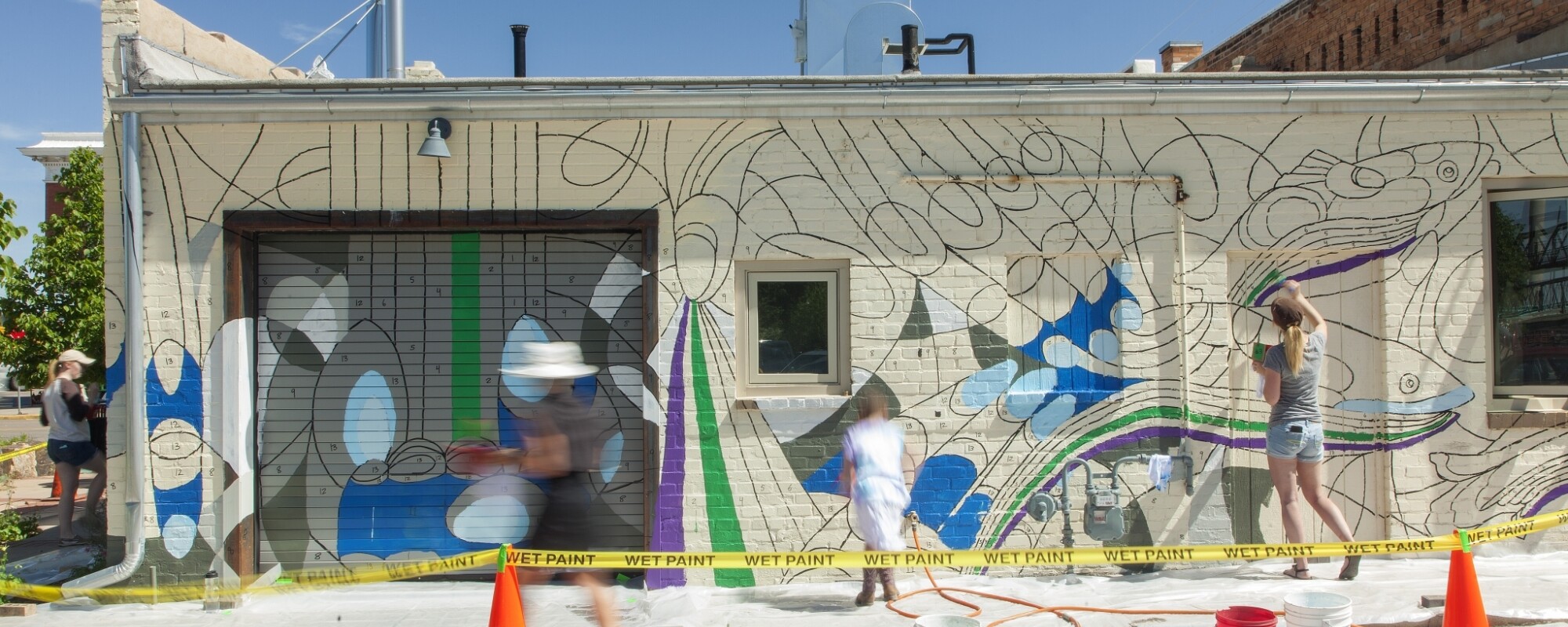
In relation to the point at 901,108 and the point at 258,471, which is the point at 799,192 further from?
the point at 258,471

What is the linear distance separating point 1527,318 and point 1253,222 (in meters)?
2.13

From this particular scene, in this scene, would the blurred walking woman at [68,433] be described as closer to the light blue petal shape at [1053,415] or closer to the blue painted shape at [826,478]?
the blue painted shape at [826,478]

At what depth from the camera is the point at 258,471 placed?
6.86 metres

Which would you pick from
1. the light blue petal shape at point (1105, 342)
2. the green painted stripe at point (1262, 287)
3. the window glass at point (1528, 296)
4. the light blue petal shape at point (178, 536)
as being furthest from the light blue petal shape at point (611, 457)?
the window glass at point (1528, 296)

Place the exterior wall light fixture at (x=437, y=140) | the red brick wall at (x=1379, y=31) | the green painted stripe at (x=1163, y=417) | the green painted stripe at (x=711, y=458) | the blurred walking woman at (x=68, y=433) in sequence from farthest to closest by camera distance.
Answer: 1. the red brick wall at (x=1379, y=31)
2. the blurred walking woman at (x=68, y=433)
3. the green painted stripe at (x=1163, y=417)
4. the green painted stripe at (x=711, y=458)
5. the exterior wall light fixture at (x=437, y=140)

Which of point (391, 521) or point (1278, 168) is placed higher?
point (1278, 168)

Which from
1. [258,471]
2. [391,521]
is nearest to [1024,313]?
[391,521]

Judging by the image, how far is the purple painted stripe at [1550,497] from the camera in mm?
6945

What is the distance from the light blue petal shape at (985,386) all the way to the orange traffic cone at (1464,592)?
2.69 metres

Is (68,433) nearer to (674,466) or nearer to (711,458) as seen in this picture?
(674,466)

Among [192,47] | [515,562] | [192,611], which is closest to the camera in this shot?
[515,562]

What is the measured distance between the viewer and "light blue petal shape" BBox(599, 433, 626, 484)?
6.91 metres

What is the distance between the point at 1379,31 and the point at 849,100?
312 inches

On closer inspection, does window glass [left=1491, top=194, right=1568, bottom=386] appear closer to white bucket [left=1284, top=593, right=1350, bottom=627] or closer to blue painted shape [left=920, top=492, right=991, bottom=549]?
white bucket [left=1284, top=593, right=1350, bottom=627]
